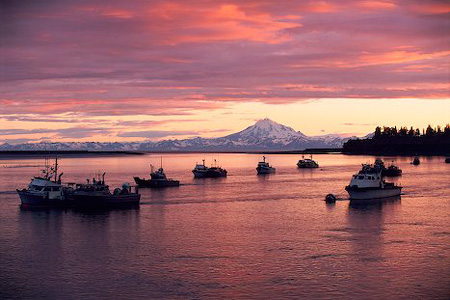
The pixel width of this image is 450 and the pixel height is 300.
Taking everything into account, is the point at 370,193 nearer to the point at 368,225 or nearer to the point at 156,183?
the point at 368,225

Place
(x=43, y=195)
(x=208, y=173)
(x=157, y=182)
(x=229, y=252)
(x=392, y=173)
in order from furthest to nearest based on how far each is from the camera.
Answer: (x=208, y=173) → (x=392, y=173) → (x=157, y=182) → (x=43, y=195) → (x=229, y=252)

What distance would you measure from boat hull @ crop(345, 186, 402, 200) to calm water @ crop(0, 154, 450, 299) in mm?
6226

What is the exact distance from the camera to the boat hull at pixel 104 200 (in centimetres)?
8525

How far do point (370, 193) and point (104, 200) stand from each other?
147ft

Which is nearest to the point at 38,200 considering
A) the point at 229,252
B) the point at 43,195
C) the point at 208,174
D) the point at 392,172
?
the point at 43,195

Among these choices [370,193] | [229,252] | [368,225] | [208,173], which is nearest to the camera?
[229,252]

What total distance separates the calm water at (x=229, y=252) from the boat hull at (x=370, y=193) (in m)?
6.23

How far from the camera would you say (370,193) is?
94.8 metres

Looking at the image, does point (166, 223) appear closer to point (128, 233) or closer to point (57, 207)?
point (128, 233)

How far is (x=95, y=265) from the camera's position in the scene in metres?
46.3

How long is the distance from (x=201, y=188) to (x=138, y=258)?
254 feet

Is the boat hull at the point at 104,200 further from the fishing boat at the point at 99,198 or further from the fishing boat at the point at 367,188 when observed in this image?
the fishing boat at the point at 367,188

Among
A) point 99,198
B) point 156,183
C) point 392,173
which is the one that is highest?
point 392,173

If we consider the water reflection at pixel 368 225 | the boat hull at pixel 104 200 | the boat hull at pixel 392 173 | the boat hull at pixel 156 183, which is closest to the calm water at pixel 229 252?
the water reflection at pixel 368 225
